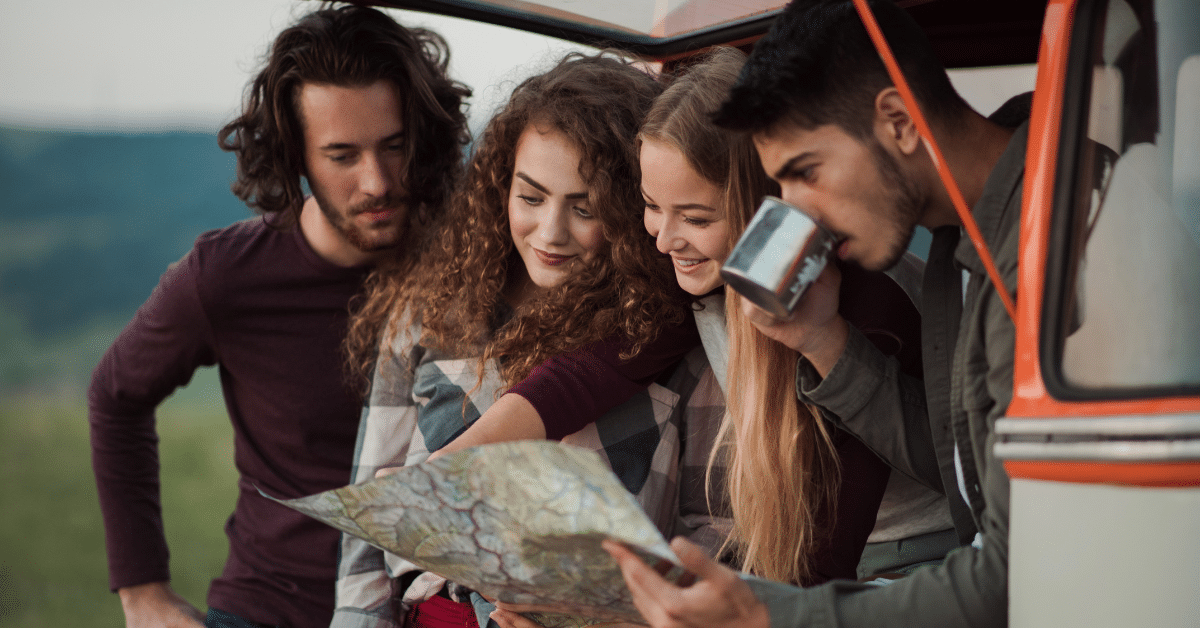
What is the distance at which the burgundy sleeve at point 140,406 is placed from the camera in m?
2.81

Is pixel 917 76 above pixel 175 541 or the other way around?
above

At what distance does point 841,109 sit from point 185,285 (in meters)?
2.08

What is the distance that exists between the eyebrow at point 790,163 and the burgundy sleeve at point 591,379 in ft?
2.13

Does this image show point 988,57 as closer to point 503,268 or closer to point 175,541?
point 503,268

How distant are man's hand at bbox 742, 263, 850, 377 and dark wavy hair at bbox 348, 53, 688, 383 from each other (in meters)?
0.41

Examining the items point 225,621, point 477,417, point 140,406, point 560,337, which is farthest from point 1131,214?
point 140,406

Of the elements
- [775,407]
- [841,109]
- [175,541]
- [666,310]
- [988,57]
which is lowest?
[175,541]

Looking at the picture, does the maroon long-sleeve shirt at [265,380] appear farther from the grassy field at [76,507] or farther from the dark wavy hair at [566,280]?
the grassy field at [76,507]

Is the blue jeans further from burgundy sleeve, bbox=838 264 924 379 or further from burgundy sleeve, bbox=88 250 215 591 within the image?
burgundy sleeve, bbox=838 264 924 379

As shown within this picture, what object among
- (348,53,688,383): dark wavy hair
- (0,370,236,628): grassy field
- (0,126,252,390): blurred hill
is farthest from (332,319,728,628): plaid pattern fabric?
(0,126,252,390): blurred hill

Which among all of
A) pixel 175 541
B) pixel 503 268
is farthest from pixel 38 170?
pixel 503 268

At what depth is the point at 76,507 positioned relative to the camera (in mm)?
9812

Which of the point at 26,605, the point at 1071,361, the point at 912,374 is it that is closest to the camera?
the point at 1071,361

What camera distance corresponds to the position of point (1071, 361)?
3.67ft
